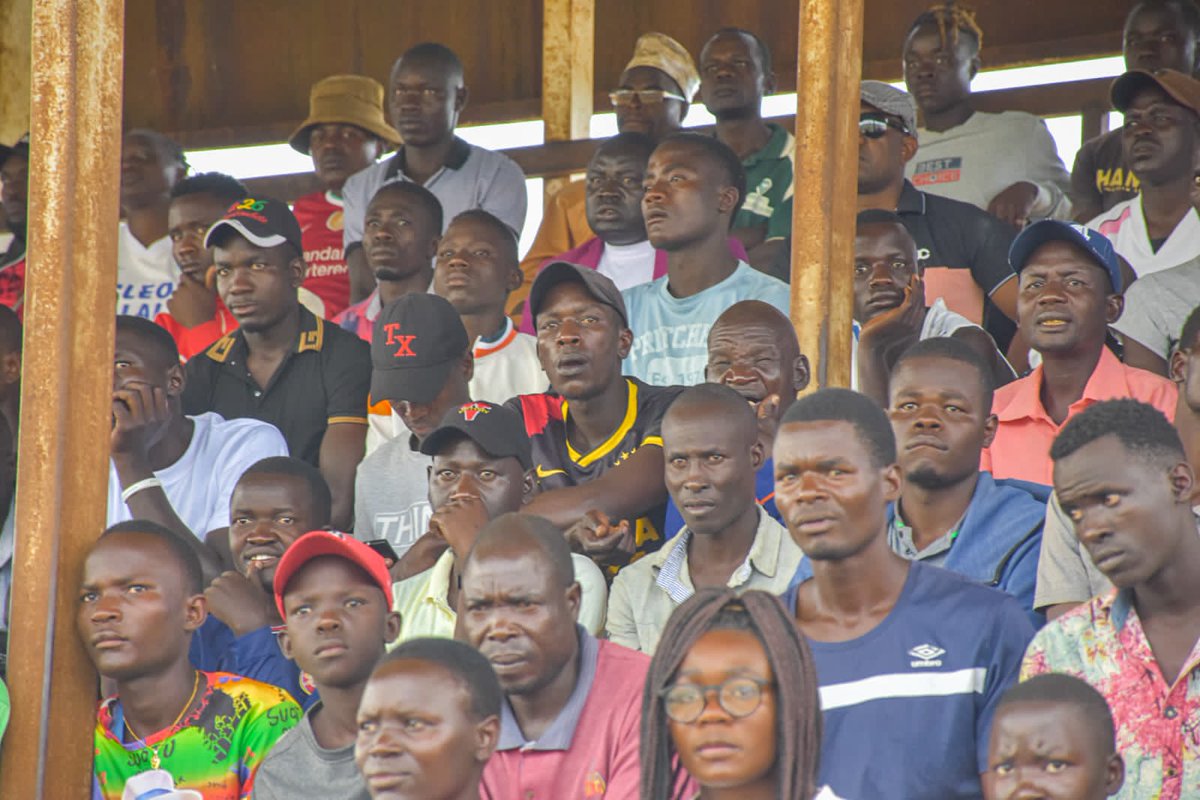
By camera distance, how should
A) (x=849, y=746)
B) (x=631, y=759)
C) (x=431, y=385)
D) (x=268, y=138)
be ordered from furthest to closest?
1. (x=268, y=138)
2. (x=431, y=385)
3. (x=631, y=759)
4. (x=849, y=746)

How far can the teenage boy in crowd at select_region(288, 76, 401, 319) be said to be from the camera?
860 cm

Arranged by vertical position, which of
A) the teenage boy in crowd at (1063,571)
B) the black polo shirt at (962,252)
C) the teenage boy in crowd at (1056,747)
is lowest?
the teenage boy in crowd at (1056,747)

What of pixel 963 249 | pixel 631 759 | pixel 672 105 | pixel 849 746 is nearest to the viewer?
pixel 849 746

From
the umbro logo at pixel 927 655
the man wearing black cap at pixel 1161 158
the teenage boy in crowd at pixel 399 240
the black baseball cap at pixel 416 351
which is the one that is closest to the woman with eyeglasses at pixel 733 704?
the umbro logo at pixel 927 655

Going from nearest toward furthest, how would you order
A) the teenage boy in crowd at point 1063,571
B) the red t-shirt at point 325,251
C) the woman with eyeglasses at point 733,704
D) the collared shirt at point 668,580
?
the woman with eyeglasses at point 733,704, the teenage boy in crowd at point 1063,571, the collared shirt at point 668,580, the red t-shirt at point 325,251

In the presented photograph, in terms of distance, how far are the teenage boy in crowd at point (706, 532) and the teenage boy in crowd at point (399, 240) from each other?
2.55m

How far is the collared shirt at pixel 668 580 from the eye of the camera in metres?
4.95

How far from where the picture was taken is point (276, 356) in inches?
268

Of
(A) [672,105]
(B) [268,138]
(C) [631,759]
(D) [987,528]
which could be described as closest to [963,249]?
(A) [672,105]

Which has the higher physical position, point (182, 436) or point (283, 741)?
point (182, 436)

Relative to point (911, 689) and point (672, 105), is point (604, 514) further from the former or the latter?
point (672, 105)

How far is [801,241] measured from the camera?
5.16 metres

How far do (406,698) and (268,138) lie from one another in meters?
6.64

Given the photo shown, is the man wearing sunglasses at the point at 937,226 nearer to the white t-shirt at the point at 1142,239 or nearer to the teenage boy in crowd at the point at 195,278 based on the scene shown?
the white t-shirt at the point at 1142,239
